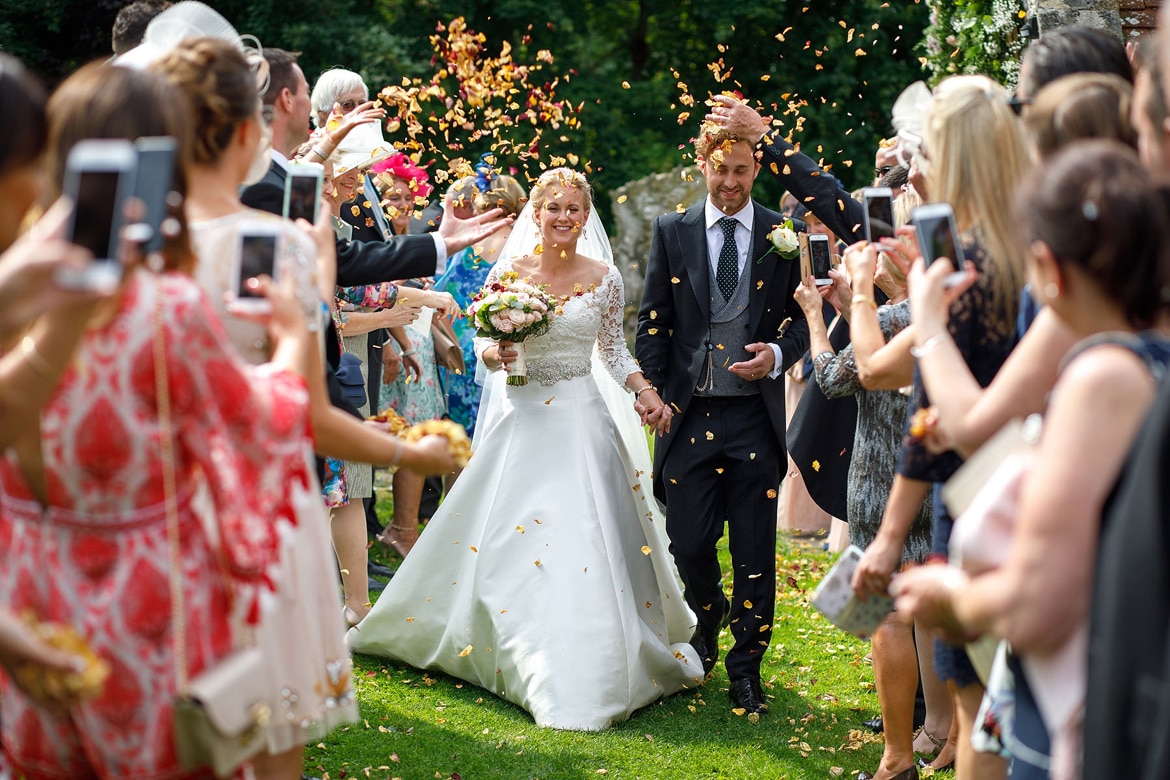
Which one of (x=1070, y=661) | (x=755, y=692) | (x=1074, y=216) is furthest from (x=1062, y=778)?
(x=755, y=692)

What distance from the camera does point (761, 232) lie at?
5.69m

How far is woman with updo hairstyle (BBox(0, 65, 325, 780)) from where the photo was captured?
2.16 meters

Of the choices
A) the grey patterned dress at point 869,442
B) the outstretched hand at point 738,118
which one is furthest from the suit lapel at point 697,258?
the grey patterned dress at point 869,442

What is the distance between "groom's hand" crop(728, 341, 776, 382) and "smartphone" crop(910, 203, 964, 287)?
2477mm

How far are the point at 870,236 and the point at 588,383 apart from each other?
8.45 feet

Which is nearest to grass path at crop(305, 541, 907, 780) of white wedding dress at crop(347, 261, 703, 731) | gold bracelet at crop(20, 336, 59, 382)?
white wedding dress at crop(347, 261, 703, 731)

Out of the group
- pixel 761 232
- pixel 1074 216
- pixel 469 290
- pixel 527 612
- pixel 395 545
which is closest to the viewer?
pixel 1074 216

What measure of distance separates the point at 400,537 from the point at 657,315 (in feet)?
9.45

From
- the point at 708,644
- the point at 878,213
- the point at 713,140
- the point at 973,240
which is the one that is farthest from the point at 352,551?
the point at 973,240

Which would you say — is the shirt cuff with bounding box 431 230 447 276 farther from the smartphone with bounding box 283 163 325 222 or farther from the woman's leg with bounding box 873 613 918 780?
the woman's leg with bounding box 873 613 918 780

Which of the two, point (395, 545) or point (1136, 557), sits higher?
point (1136, 557)

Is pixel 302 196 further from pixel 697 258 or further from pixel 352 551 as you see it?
pixel 352 551

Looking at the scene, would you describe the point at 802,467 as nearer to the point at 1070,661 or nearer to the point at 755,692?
the point at 755,692

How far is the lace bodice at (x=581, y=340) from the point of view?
5742 mm
